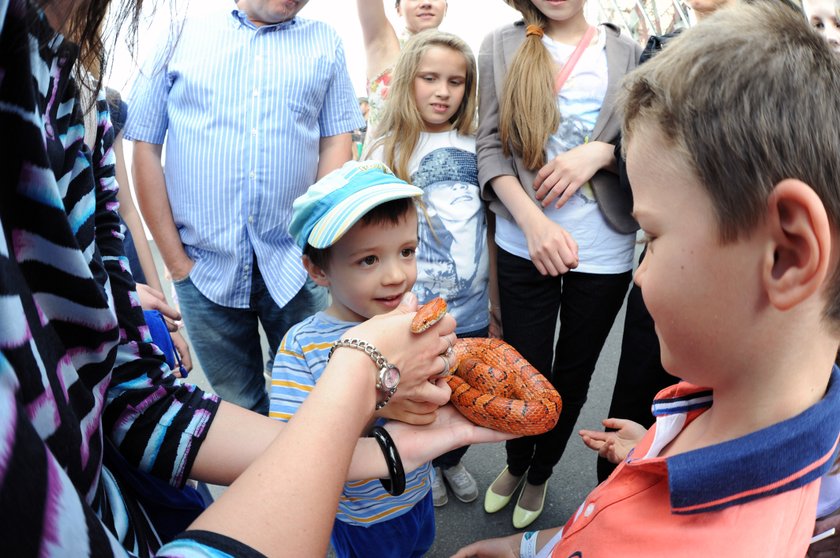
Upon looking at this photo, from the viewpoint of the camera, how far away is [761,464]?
0.82m

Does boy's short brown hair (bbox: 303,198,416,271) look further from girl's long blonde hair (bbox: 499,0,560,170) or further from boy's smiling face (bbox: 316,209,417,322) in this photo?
girl's long blonde hair (bbox: 499,0,560,170)

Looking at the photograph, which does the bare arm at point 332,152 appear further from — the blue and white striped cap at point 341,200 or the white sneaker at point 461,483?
the white sneaker at point 461,483

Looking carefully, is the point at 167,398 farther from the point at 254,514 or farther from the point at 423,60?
the point at 423,60

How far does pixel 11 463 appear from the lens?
1.48ft

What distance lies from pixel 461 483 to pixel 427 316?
6.07 ft

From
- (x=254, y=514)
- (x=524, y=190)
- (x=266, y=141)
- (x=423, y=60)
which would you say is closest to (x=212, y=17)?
(x=266, y=141)

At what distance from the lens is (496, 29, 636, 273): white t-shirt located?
227 centimetres

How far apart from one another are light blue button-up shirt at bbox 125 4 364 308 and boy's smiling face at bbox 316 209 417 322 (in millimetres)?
994

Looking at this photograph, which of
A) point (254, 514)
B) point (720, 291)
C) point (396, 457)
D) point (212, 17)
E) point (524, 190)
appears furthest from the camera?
point (212, 17)

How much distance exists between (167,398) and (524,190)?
67.0 inches

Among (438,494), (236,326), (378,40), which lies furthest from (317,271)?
(378,40)

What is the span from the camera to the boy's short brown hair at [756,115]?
0.75m

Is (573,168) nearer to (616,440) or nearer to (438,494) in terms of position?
(616,440)

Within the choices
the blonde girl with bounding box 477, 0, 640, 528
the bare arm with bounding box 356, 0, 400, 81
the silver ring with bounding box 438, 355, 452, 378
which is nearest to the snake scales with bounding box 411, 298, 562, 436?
the silver ring with bounding box 438, 355, 452, 378
